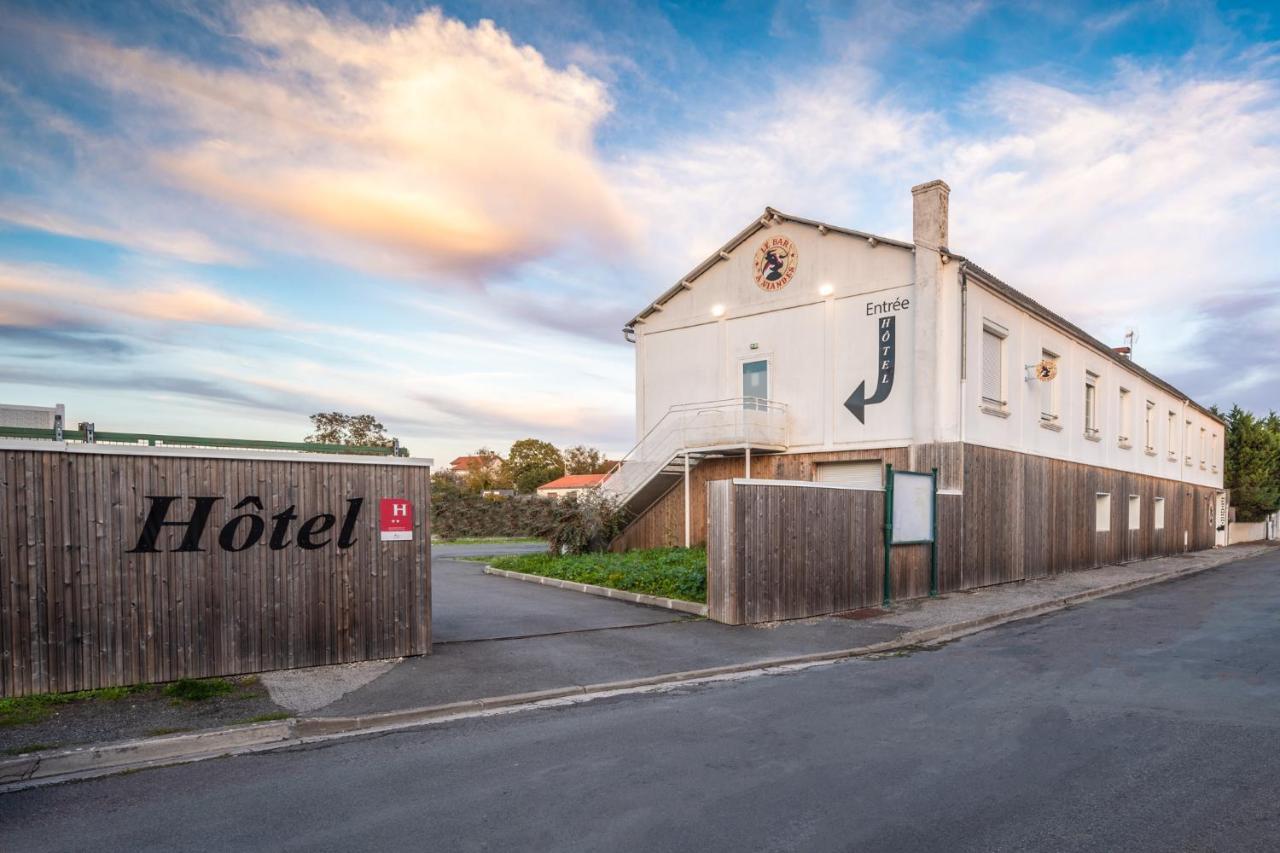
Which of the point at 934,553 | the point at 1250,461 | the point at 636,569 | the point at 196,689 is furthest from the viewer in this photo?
the point at 1250,461

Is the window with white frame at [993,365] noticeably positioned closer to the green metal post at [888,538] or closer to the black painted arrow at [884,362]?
the black painted arrow at [884,362]

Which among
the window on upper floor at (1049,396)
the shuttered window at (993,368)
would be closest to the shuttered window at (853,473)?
the shuttered window at (993,368)

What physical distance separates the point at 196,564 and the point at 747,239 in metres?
16.2

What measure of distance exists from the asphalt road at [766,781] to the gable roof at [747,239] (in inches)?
480

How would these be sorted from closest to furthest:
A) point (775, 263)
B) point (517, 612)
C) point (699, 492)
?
1. point (517, 612)
2. point (775, 263)
3. point (699, 492)

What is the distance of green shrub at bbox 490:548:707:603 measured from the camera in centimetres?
1317

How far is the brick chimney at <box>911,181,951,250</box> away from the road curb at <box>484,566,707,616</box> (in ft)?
31.2

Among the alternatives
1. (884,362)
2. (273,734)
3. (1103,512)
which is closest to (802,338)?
(884,362)

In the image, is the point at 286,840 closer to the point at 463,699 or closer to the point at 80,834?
the point at 80,834

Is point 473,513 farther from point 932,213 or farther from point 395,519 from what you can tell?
point 395,519

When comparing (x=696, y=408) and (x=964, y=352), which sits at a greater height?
(x=964, y=352)

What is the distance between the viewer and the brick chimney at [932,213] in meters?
16.5

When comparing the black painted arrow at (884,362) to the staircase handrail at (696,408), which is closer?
the black painted arrow at (884,362)

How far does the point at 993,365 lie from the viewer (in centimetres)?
1783
